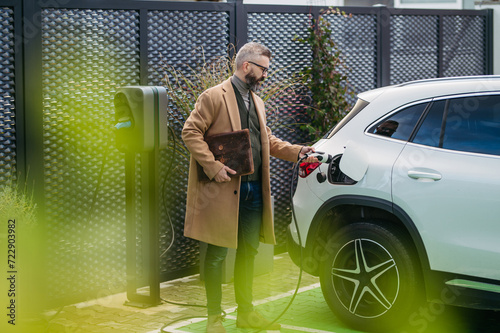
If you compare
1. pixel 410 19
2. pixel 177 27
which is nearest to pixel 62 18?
pixel 177 27

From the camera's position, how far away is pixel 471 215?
5.42 meters

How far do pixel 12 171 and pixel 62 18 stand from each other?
1314 mm

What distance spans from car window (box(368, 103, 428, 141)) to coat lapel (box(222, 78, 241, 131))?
0.95 metres

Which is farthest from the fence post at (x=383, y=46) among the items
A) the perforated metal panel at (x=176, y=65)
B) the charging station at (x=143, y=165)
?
the charging station at (x=143, y=165)

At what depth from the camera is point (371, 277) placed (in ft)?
19.3

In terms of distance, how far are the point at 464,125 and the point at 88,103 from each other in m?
3.14

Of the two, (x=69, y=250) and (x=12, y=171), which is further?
(x=69, y=250)

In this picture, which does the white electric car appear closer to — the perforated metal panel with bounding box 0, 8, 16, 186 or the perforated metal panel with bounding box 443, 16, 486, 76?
the perforated metal panel with bounding box 0, 8, 16, 186

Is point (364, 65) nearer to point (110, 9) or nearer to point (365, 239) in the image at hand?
point (110, 9)

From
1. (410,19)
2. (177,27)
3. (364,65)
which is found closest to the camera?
(177,27)

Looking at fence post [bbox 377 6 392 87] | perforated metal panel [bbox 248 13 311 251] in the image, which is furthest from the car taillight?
fence post [bbox 377 6 392 87]

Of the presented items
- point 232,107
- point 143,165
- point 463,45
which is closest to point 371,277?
point 232,107

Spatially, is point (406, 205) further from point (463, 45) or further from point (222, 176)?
point (463, 45)

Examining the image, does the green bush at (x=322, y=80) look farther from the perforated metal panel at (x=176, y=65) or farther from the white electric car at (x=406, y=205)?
the white electric car at (x=406, y=205)
